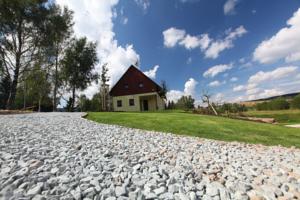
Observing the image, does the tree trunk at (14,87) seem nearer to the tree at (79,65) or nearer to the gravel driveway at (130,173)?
the tree at (79,65)

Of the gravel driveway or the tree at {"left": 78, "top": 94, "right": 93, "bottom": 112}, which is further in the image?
the tree at {"left": 78, "top": 94, "right": 93, "bottom": 112}

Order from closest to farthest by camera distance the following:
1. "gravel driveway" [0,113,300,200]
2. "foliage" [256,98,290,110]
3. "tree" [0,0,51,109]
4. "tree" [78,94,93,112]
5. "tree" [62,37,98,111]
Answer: "gravel driveway" [0,113,300,200], "tree" [0,0,51,109], "tree" [62,37,98,111], "foliage" [256,98,290,110], "tree" [78,94,93,112]

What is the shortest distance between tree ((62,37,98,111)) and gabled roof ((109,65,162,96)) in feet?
10.9

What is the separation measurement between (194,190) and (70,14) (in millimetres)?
22950

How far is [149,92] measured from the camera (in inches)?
928

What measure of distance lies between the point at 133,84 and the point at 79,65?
276 inches

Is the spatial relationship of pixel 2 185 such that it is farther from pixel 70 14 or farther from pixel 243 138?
pixel 70 14

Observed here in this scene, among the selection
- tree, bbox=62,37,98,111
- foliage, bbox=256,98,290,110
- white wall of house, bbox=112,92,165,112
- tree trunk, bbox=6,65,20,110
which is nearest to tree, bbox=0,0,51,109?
tree trunk, bbox=6,65,20,110

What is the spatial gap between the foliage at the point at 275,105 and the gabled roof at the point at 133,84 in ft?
53.6

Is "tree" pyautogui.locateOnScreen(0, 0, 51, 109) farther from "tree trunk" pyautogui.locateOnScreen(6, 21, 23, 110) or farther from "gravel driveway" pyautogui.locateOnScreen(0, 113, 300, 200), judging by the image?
"gravel driveway" pyautogui.locateOnScreen(0, 113, 300, 200)

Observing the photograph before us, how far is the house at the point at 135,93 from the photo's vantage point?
941 inches

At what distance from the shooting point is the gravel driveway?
7.12ft

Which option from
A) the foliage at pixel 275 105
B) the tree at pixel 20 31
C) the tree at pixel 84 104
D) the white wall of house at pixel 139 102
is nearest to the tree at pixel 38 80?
the tree at pixel 20 31

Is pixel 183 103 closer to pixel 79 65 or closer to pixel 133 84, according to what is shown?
pixel 133 84
